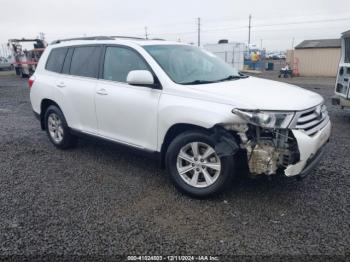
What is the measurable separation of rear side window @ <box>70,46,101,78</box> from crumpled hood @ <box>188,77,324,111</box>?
181 centimetres

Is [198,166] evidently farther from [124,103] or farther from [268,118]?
[124,103]

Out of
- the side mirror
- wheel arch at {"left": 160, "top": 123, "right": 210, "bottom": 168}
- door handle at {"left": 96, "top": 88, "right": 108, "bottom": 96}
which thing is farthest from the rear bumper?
door handle at {"left": 96, "top": 88, "right": 108, "bottom": 96}

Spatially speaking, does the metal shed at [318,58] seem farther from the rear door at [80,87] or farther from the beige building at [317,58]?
the rear door at [80,87]

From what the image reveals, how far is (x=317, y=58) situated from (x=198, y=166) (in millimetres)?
22585

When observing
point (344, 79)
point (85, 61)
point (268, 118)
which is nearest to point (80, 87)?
point (85, 61)

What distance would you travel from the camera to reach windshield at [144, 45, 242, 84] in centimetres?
393

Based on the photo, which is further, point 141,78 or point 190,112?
point 141,78

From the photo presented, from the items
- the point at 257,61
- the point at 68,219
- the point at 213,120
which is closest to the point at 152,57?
the point at 213,120

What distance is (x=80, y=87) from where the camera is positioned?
4.75 meters

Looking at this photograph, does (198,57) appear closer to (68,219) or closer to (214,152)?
(214,152)

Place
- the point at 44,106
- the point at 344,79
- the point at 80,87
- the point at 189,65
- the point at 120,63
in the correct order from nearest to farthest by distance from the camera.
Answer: the point at 189,65 < the point at 120,63 < the point at 80,87 < the point at 44,106 < the point at 344,79

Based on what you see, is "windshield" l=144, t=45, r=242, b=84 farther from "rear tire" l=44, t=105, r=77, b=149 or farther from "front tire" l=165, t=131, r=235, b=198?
"rear tire" l=44, t=105, r=77, b=149

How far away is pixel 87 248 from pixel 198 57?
302 cm

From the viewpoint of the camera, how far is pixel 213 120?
3.30 m
